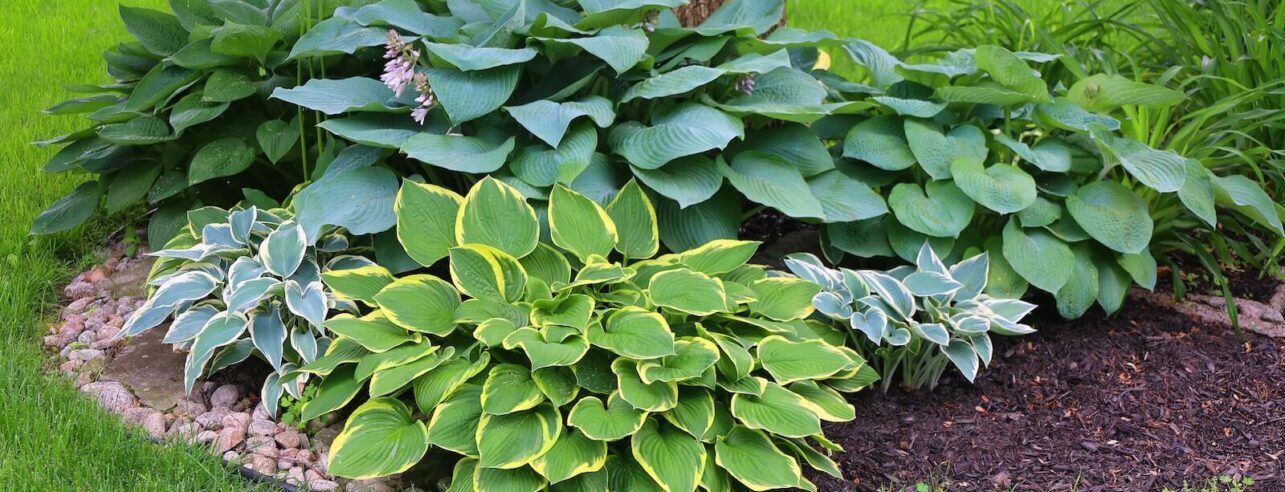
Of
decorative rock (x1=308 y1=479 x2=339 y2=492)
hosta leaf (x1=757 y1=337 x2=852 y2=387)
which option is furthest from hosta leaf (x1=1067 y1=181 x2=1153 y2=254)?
decorative rock (x1=308 y1=479 x2=339 y2=492)

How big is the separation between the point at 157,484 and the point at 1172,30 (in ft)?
12.1

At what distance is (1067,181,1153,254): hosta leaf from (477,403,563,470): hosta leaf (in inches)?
68.1

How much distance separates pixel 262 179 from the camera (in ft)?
11.4

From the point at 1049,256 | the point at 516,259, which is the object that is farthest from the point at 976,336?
the point at 516,259

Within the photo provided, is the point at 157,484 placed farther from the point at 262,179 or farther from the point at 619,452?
the point at 262,179

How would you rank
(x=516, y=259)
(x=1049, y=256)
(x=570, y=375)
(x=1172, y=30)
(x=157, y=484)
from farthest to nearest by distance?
(x=1172, y=30), (x=1049, y=256), (x=516, y=259), (x=570, y=375), (x=157, y=484)

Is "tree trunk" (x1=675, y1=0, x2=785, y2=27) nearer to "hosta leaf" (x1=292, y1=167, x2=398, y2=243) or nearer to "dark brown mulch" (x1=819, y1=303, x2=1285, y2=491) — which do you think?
"hosta leaf" (x1=292, y1=167, x2=398, y2=243)

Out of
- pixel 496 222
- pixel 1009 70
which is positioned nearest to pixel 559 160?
pixel 496 222

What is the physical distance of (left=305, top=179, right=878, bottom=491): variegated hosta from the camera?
2.25 meters

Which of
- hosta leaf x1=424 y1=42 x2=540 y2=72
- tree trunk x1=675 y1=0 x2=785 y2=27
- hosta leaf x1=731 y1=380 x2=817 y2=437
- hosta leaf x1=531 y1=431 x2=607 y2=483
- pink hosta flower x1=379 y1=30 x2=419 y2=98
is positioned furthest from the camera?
tree trunk x1=675 y1=0 x2=785 y2=27

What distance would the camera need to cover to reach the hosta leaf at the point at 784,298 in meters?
2.69

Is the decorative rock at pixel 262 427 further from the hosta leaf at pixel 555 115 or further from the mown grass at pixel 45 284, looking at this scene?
the hosta leaf at pixel 555 115

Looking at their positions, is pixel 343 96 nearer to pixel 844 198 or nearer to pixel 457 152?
pixel 457 152

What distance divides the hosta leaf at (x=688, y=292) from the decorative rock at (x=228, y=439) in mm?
1083
